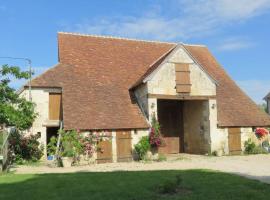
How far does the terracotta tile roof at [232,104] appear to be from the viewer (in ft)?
76.6

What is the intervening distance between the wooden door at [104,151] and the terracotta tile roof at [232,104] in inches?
258

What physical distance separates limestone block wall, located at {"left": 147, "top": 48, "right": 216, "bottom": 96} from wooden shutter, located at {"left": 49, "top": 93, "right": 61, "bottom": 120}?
509 cm

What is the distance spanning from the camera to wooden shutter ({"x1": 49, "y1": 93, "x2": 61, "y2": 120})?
22109 mm

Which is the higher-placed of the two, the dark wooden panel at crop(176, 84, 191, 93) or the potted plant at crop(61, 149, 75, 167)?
the dark wooden panel at crop(176, 84, 191, 93)

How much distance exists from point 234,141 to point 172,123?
12.8 feet

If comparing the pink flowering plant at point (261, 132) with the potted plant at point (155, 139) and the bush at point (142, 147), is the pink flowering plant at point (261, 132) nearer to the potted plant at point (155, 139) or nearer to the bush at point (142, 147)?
the potted plant at point (155, 139)

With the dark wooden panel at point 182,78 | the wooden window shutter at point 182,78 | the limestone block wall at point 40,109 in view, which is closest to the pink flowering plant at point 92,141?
the limestone block wall at point 40,109

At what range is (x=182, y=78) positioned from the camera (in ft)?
72.2

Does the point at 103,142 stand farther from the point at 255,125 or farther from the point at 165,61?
the point at 255,125

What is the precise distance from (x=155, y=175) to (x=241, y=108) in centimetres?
1377

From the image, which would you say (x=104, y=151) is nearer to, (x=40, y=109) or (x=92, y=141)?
(x=92, y=141)

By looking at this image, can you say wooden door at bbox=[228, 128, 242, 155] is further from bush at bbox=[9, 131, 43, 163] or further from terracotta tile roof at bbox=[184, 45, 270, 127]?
bush at bbox=[9, 131, 43, 163]

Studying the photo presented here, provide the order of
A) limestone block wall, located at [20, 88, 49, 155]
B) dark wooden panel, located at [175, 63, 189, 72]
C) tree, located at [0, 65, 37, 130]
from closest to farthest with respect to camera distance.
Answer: tree, located at [0, 65, 37, 130]
limestone block wall, located at [20, 88, 49, 155]
dark wooden panel, located at [175, 63, 189, 72]

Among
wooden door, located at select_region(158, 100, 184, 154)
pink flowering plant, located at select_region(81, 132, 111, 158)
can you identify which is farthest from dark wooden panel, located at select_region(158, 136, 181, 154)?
pink flowering plant, located at select_region(81, 132, 111, 158)
